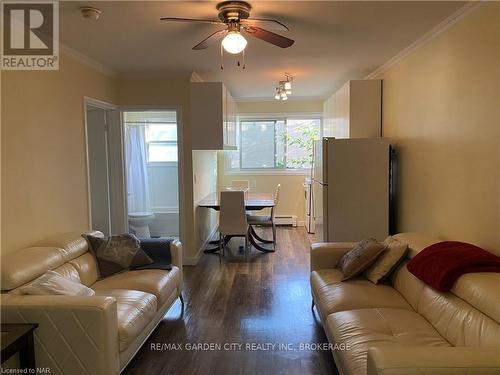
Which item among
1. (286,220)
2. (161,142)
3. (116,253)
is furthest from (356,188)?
(161,142)

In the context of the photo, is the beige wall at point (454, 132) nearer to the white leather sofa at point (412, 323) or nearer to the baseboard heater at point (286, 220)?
the white leather sofa at point (412, 323)

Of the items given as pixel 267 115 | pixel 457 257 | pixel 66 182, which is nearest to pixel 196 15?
pixel 66 182

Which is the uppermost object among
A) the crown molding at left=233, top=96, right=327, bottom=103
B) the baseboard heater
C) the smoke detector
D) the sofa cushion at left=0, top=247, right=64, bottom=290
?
the crown molding at left=233, top=96, right=327, bottom=103

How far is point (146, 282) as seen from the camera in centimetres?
296

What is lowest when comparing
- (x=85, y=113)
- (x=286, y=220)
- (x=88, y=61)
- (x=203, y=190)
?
(x=286, y=220)

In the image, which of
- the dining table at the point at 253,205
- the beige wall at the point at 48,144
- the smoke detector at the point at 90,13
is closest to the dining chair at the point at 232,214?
the dining table at the point at 253,205

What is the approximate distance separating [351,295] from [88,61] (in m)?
3.37

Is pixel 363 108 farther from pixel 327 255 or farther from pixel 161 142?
pixel 161 142

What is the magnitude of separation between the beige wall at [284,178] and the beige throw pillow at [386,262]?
14.2ft

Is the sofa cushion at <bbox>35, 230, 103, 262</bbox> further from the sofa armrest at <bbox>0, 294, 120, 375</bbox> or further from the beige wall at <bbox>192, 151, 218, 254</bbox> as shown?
the beige wall at <bbox>192, 151, 218, 254</bbox>

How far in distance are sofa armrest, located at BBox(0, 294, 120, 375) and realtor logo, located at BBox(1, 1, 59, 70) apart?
1.72 meters

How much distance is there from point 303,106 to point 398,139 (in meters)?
3.30

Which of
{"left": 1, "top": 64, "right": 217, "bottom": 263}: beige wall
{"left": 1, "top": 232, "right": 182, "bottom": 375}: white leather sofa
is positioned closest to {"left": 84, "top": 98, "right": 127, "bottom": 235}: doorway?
{"left": 1, "top": 64, "right": 217, "bottom": 263}: beige wall

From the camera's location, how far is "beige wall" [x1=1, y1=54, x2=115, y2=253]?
2.70m
